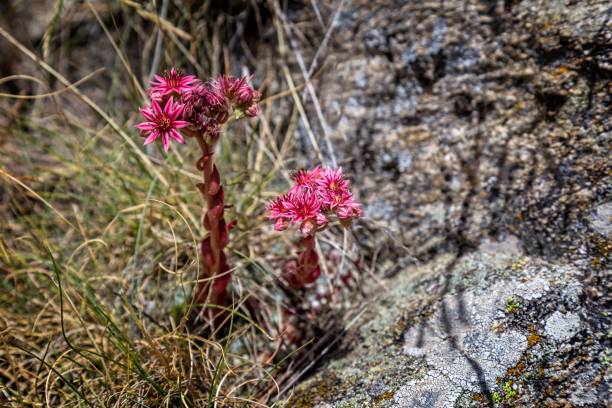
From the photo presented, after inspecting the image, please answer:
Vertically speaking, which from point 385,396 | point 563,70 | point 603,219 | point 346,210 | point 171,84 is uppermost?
point 171,84

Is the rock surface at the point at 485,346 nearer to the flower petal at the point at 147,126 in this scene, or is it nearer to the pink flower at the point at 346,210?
the pink flower at the point at 346,210

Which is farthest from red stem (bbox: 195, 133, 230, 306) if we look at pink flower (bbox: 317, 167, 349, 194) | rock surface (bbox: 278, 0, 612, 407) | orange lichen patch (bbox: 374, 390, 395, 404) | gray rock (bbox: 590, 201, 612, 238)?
gray rock (bbox: 590, 201, 612, 238)

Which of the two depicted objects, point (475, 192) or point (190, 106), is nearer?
point (190, 106)

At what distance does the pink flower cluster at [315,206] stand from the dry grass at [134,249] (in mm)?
306

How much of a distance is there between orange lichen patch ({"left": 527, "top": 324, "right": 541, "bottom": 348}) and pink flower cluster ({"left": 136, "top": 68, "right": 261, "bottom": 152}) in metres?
1.03

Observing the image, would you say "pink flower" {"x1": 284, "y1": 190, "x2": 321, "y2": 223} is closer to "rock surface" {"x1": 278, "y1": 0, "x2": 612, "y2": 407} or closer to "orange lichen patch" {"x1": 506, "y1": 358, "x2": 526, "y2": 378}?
"rock surface" {"x1": 278, "y1": 0, "x2": 612, "y2": 407}

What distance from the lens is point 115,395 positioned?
5.66ft

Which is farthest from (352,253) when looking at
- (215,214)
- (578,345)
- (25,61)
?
(25,61)

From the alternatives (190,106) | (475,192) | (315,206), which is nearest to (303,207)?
(315,206)

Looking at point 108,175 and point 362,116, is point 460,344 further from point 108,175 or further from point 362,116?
point 108,175

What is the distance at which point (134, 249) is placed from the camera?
7.50 ft

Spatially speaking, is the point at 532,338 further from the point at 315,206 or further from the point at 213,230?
the point at 213,230

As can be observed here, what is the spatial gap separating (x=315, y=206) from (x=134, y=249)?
1067 mm

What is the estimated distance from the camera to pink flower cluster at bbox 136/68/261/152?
1.54m
